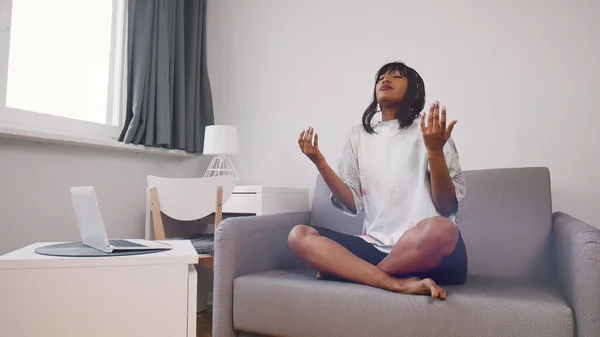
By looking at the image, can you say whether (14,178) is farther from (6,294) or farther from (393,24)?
(393,24)

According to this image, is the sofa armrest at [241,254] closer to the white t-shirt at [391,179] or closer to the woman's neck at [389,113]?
the white t-shirt at [391,179]

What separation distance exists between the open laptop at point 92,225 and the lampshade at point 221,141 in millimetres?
1147

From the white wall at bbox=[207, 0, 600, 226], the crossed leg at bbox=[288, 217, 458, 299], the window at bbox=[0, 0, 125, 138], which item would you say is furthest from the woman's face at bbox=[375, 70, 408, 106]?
the window at bbox=[0, 0, 125, 138]

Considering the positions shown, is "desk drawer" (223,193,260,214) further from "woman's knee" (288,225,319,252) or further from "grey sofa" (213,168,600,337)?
"woman's knee" (288,225,319,252)

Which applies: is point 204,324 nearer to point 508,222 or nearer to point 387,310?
point 387,310

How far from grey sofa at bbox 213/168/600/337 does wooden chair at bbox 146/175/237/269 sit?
1.03 feet

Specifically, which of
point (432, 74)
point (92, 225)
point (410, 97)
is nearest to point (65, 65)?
point (92, 225)

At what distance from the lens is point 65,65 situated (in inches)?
84.5

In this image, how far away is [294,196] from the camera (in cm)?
225

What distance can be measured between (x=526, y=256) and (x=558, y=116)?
0.72 meters

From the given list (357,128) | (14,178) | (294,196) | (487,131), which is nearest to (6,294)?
(14,178)

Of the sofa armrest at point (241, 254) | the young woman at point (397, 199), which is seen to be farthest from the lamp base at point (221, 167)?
the young woman at point (397, 199)

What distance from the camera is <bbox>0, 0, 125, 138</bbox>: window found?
1897 mm

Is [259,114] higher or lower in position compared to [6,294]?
higher
